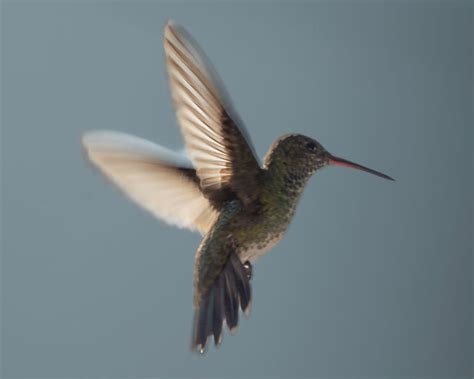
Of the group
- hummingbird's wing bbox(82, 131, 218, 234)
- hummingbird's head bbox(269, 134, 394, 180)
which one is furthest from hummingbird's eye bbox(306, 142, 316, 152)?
hummingbird's wing bbox(82, 131, 218, 234)

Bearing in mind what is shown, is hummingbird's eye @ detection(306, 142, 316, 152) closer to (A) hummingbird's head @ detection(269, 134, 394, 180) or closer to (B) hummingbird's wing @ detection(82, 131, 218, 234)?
(A) hummingbird's head @ detection(269, 134, 394, 180)

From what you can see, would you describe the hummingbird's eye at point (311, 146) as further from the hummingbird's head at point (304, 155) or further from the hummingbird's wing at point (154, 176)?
the hummingbird's wing at point (154, 176)

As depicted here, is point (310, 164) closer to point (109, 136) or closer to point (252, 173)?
point (252, 173)

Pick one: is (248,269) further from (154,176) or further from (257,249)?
(154,176)

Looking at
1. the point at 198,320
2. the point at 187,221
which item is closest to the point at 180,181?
the point at 187,221

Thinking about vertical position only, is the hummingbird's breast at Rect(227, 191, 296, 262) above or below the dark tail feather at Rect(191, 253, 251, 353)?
above

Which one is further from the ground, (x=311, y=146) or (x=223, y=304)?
(x=311, y=146)

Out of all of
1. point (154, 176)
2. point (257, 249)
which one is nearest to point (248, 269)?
point (257, 249)
